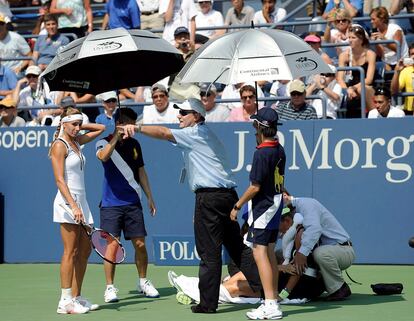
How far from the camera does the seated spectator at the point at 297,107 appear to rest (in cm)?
1412

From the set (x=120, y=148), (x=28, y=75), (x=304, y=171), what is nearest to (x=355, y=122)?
(x=304, y=171)

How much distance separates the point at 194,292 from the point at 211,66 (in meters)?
2.26

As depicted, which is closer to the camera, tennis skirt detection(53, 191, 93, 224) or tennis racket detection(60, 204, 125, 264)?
tennis skirt detection(53, 191, 93, 224)

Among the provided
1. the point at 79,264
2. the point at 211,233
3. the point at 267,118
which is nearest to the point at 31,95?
the point at 79,264

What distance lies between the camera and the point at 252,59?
10.4m

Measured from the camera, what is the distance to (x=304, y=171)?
1417 cm

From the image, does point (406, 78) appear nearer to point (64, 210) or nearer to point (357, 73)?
point (357, 73)

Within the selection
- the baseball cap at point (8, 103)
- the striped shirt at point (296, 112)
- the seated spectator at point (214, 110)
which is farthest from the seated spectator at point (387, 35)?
the baseball cap at point (8, 103)

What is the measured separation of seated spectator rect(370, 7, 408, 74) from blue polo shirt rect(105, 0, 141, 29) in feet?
13.1

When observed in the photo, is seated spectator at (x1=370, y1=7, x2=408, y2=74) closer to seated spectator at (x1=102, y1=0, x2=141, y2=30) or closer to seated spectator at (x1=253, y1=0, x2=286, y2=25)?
seated spectator at (x1=253, y1=0, x2=286, y2=25)

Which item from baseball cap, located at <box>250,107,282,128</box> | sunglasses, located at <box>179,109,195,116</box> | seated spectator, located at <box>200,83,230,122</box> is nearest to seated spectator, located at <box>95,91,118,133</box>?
seated spectator, located at <box>200,83,230,122</box>

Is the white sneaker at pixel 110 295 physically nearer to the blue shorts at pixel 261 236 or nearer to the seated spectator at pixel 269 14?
the blue shorts at pixel 261 236

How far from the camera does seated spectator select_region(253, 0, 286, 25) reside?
58.1 ft

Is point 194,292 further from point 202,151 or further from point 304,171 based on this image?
point 304,171
